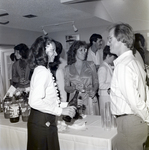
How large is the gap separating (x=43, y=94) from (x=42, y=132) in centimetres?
19

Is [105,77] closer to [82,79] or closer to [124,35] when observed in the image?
[82,79]

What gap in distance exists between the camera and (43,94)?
0.76 metres

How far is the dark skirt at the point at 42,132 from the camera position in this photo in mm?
818

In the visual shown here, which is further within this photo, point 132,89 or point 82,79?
point 82,79

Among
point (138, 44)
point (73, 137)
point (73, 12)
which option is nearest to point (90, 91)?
point (138, 44)

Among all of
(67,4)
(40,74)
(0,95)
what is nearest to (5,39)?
(0,95)

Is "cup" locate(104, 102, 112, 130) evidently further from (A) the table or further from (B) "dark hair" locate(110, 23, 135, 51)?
(B) "dark hair" locate(110, 23, 135, 51)

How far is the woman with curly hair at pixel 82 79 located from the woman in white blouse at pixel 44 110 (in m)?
0.67

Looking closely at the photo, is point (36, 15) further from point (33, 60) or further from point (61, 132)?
point (61, 132)

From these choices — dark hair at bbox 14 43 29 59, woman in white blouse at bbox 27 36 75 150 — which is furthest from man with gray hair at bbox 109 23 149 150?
dark hair at bbox 14 43 29 59

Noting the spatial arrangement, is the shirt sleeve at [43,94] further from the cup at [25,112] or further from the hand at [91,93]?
the hand at [91,93]

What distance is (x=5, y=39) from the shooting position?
1.55m

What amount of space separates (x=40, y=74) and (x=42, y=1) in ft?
2.08

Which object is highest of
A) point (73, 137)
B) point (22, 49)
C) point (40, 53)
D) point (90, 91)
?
point (22, 49)
